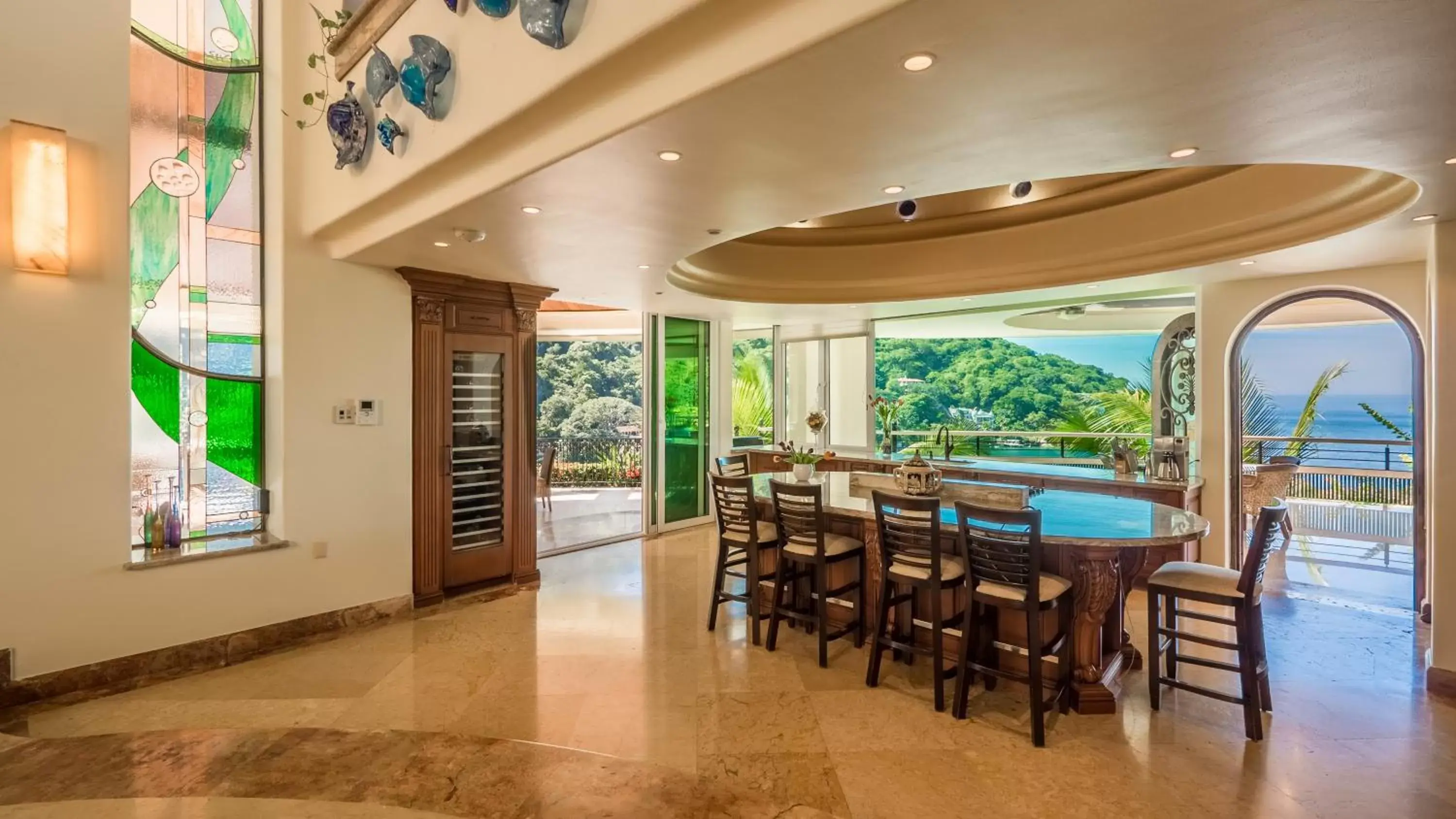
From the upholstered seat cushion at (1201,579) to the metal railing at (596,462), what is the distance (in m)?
8.60

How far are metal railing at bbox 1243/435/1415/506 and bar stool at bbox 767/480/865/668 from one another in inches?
169

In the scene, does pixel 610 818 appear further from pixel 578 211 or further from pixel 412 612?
pixel 412 612

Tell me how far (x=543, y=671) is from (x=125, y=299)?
288 cm

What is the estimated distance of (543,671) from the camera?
3.49 m

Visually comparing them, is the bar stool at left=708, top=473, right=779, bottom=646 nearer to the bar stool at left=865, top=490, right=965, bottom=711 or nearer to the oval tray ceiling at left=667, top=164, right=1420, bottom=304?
the bar stool at left=865, top=490, right=965, bottom=711

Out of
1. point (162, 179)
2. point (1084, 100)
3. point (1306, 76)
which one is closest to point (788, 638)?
point (1084, 100)

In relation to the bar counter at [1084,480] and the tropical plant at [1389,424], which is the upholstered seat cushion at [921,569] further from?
the tropical plant at [1389,424]

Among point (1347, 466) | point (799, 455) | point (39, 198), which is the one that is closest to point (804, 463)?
point (799, 455)

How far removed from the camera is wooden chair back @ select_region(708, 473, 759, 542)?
3.86m

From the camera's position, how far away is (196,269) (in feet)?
12.2

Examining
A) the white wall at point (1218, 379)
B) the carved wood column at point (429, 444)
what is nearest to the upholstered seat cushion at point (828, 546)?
the carved wood column at point (429, 444)

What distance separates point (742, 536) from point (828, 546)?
0.58m

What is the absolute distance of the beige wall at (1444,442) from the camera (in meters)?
3.21

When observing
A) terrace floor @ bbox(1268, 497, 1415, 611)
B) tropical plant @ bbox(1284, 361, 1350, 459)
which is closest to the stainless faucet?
terrace floor @ bbox(1268, 497, 1415, 611)
